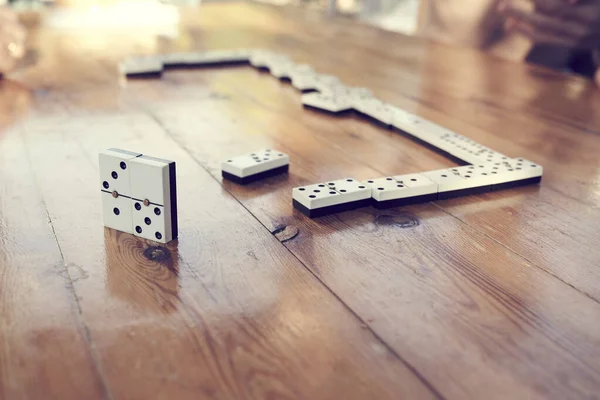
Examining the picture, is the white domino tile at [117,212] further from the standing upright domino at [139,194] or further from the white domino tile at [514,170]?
the white domino tile at [514,170]

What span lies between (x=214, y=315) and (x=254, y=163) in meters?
0.59

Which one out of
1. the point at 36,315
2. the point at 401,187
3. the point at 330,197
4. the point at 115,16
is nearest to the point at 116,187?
the point at 36,315

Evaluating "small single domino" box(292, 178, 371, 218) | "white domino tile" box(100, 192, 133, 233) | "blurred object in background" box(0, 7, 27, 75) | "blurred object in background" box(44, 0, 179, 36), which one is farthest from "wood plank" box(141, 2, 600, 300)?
"blurred object in background" box(0, 7, 27, 75)

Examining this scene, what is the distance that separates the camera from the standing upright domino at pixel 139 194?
113cm

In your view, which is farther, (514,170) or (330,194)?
(514,170)

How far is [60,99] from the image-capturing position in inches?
84.8

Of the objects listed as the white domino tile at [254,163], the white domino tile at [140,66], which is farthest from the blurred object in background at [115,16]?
the white domino tile at [254,163]

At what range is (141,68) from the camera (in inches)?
100

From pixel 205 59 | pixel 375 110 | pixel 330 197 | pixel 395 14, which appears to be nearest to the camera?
pixel 330 197

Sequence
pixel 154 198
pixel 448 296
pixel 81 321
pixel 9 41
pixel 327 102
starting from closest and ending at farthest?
pixel 81 321 → pixel 448 296 → pixel 154 198 → pixel 327 102 → pixel 9 41

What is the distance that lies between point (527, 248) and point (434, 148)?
0.60 meters

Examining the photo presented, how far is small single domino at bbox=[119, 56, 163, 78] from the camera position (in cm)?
253

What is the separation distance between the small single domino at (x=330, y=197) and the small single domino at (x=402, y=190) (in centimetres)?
2

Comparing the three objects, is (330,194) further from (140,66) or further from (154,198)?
(140,66)
